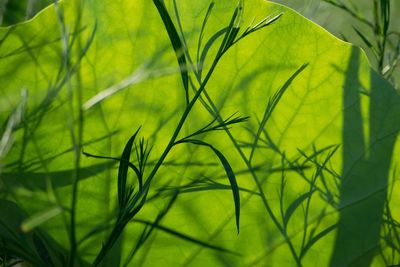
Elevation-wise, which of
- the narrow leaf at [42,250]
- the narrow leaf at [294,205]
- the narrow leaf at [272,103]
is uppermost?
the narrow leaf at [272,103]

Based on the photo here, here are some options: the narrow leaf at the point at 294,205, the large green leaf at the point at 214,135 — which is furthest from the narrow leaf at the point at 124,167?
the narrow leaf at the point at 294,205

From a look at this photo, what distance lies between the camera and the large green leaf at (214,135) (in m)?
0.57

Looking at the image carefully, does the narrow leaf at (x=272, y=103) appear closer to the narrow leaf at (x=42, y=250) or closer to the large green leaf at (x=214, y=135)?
the large green leaf at (x=214, y=135)

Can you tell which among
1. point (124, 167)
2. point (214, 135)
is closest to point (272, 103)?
point (214, 135)

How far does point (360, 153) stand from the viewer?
67cm

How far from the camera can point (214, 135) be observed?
24.2 inches

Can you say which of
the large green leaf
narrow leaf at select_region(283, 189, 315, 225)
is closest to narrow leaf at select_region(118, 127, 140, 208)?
the large green leaf

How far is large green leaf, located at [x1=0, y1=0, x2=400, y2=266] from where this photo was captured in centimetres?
57

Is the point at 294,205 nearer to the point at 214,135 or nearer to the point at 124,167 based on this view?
the point at 214,135

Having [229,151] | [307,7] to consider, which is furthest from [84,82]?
[307,7]

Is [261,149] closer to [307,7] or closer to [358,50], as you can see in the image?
[358,50]

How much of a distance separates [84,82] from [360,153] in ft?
0.87

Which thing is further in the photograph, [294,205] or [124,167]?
[294,205]

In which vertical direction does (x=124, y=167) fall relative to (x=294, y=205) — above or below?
above
